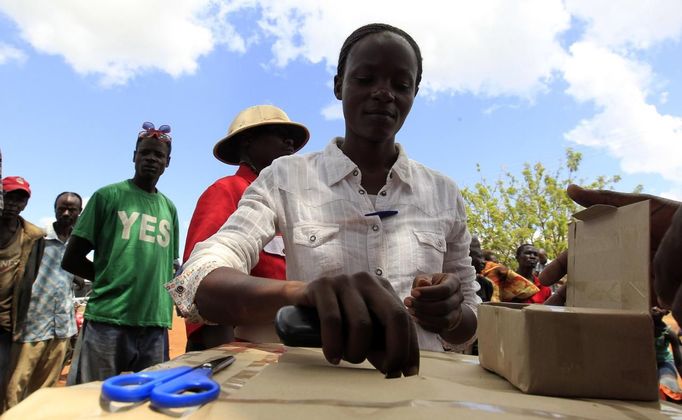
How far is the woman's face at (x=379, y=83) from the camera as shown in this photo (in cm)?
143

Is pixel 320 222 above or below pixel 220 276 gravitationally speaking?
above

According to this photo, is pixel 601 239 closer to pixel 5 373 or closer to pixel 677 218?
pixel 677 218

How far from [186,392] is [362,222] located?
33.2 inches

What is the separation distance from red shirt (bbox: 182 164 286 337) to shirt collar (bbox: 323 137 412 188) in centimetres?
44

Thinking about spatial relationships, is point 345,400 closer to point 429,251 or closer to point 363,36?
point 429,251

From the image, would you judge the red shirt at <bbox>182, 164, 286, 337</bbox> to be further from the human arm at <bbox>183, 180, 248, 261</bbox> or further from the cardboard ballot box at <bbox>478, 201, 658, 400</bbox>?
the cardboard ballot box at <bbox>478, 201, 658, 400</bbox>

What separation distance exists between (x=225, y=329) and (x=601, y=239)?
1.55 meters

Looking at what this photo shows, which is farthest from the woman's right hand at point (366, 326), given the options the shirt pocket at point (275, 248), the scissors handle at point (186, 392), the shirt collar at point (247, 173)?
the shirt collar at point (247, 173)

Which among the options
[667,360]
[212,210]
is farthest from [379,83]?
[667,360]

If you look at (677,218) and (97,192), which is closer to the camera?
(677,218)

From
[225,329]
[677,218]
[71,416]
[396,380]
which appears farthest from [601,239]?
[225,329]

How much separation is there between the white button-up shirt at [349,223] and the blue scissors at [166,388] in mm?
548

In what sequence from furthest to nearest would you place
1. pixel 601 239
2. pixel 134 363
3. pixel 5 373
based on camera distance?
pixel 5 373
pixel 134 363
pixel 601 239

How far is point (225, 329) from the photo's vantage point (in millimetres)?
2096
